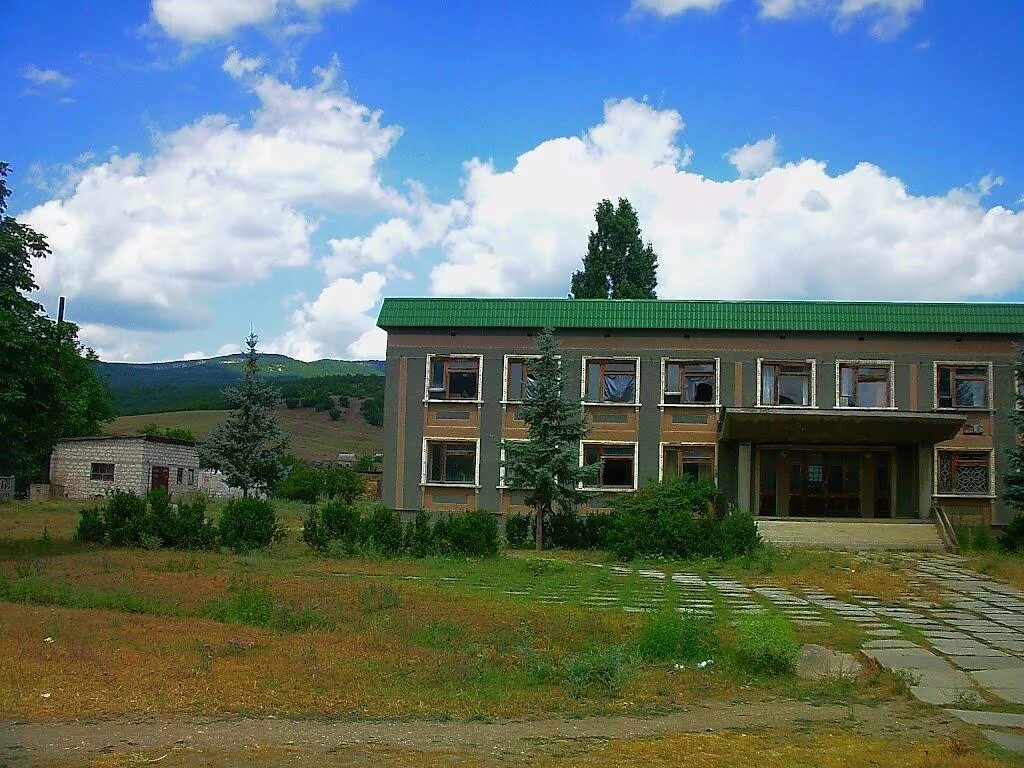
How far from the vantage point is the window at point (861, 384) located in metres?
33.4

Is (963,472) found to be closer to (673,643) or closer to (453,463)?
(453,463)

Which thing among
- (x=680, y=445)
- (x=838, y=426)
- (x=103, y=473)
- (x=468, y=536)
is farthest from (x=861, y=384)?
(x=103, y=473)

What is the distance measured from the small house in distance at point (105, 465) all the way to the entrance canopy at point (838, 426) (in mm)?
29483

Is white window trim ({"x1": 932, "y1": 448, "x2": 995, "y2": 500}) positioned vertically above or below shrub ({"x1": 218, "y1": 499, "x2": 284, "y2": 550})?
above

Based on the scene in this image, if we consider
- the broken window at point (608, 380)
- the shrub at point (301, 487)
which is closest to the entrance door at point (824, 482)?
the broken window at point (608, 380)

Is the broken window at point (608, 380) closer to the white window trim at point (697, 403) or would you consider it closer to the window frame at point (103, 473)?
the white window trim at point (697, 403)

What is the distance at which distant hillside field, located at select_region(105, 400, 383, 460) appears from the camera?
298 ft

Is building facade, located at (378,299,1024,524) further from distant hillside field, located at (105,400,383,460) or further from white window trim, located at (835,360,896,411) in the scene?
distant hillside field, located at (105,400,383,460)

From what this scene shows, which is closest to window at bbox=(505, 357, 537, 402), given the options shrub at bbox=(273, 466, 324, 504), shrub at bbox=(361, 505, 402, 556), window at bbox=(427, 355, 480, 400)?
window at bbox=(427, 355, 480, 400)

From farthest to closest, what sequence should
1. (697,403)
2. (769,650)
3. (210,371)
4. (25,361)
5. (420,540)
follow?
(210,371), (697,403), (420,540), (25,361), (769,650)

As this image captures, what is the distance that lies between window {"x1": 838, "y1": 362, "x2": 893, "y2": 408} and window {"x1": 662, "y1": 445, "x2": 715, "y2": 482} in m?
4.64

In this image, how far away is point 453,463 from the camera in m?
34.7

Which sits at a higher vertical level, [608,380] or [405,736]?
[608,380]

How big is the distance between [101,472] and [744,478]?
106ft
